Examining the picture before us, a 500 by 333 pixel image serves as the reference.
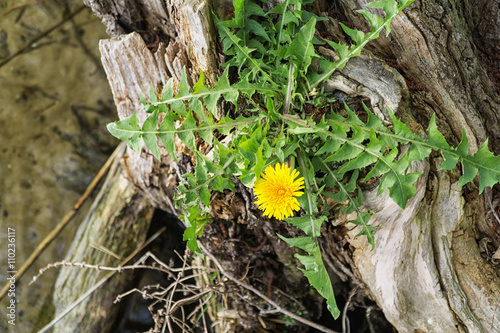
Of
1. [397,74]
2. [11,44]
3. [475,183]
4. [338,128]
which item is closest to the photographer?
[338,128]

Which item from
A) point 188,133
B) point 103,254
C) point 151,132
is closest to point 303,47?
point 188,133

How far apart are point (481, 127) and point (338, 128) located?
0.95 meters

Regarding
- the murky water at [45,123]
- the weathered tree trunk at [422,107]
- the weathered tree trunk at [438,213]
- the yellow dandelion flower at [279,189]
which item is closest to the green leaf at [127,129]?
the weathered tree trunk at [422,107]

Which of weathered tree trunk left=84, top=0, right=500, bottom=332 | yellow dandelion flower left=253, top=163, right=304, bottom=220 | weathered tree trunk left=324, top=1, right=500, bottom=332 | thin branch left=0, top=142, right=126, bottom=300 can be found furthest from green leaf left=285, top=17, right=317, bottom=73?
thin branch left=0, top=142, right=126, bottom=300

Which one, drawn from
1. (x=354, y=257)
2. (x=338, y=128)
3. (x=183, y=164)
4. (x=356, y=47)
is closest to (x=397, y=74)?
(x=356, y=47)

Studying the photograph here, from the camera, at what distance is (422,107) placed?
238 centimetres

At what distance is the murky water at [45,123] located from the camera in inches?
148

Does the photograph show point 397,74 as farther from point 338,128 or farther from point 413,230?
point 413,230

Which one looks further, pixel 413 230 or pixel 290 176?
pixel 413 230

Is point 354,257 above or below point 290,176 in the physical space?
below

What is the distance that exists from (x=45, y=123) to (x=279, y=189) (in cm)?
277

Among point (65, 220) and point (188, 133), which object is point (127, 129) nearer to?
point (188, 133)

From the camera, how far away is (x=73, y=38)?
396cm

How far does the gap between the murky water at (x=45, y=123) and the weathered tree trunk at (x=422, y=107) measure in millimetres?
1577
